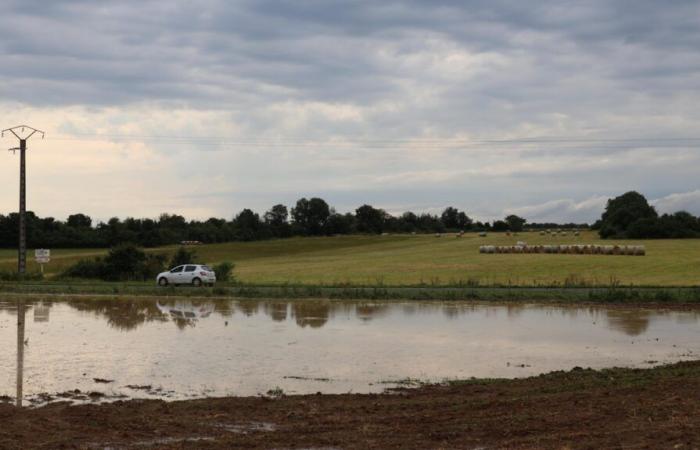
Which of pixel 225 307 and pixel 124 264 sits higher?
pixel 124 264

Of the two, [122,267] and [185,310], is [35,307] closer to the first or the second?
[185,310]

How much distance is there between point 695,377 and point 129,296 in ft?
111

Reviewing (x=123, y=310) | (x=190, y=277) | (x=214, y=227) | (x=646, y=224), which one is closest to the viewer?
(x=123, y=310)

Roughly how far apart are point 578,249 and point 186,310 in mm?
52843

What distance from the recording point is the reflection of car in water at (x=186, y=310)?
32.1 meters

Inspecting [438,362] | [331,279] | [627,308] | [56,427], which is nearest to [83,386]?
[56,427]

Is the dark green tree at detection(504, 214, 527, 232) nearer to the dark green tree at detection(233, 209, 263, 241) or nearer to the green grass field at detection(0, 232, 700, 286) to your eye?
the dark green tree at detection(233, 209, 263, 241)

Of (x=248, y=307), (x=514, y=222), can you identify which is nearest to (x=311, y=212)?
(x=514, y=222)

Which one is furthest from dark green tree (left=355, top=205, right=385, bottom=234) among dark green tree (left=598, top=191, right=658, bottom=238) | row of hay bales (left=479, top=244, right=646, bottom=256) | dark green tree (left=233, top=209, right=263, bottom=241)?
row of hay bales (left=479, top=244, right=646, bottom=256)

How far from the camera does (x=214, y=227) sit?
15712cm

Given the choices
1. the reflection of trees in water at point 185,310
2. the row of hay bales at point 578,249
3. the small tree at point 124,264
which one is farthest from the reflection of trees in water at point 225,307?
the row of hay bales at point 578,249

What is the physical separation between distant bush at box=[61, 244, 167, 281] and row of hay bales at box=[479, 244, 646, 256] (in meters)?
38.1

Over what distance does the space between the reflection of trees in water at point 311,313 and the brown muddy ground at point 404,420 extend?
1491cm

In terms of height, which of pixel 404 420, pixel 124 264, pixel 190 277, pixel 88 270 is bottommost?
pixel 404 420
